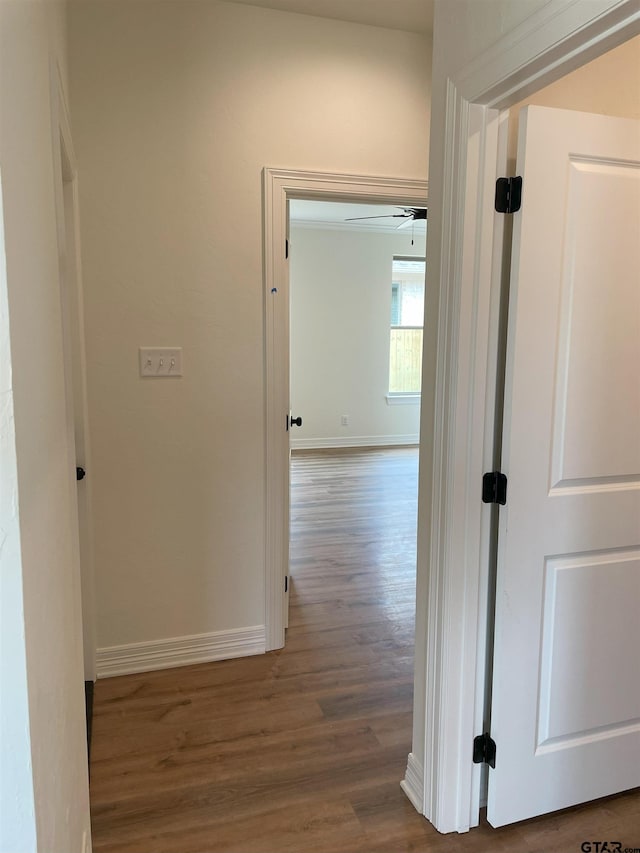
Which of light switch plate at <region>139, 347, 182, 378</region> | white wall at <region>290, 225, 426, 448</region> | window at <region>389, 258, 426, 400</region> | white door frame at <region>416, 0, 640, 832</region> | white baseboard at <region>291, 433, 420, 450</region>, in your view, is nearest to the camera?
white door frame at <region>416, 0, 640, 832</region>

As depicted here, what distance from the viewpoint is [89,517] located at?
2395 millimetres

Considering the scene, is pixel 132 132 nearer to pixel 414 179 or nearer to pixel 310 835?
pixel 414 179

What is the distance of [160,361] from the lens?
243 centimetres

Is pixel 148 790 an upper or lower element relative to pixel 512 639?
lower

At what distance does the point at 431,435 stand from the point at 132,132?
5.63ft

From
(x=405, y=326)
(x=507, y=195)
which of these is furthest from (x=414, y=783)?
(x=405, y=326)

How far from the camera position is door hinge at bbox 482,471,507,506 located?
1.56 metres

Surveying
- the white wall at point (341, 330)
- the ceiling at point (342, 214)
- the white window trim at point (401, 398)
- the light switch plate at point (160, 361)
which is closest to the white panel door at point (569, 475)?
the light switch plate at point (160, 361)

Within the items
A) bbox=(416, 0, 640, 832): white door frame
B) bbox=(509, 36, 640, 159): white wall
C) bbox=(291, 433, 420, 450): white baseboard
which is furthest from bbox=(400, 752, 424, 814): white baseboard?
bbox=(291, 433, 420, 450): white baseboard

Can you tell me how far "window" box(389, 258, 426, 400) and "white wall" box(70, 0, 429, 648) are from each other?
506 cm

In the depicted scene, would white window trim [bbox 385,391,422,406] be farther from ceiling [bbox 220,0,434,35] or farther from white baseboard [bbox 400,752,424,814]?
white baseboard [bbox 400,752,424,814]

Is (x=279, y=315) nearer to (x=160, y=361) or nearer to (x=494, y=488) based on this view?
(x=160, y=361)

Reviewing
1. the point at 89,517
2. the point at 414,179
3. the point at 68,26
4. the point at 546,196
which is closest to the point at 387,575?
the point at 89,517

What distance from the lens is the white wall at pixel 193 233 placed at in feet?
7.46
